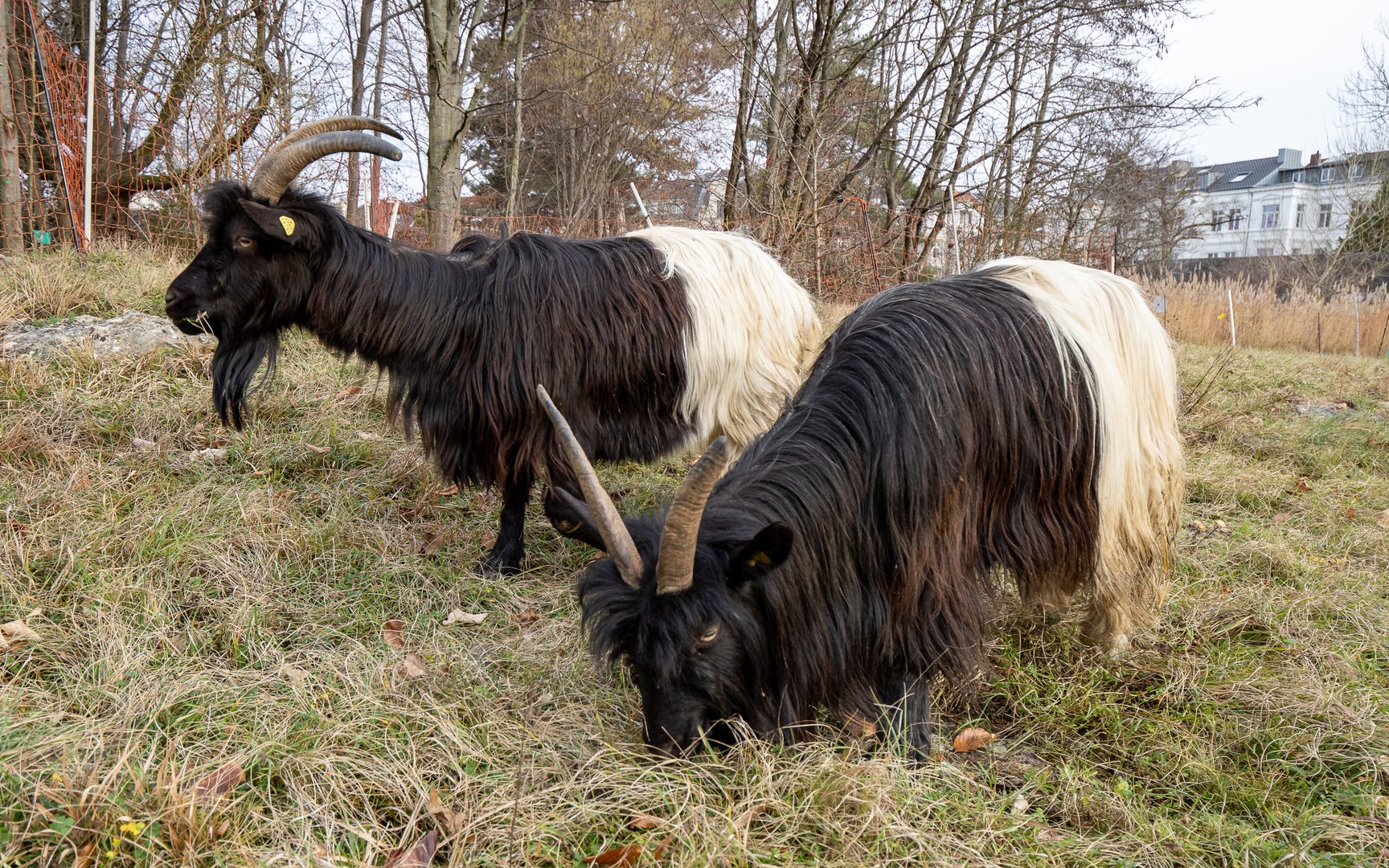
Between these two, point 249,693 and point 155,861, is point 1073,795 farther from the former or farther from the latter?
point 249,693

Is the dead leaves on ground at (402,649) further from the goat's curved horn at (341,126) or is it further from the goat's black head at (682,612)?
the goat's curved horn at (341,126)

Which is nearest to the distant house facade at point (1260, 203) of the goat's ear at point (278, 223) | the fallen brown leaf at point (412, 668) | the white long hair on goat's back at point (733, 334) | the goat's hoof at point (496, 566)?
the white long hair on goat's back at point (733, 334)

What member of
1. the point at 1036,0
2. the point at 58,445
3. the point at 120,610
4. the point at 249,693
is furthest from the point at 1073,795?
the point at 1036,0

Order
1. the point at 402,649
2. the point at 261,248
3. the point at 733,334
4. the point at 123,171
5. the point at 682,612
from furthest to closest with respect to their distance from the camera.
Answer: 1. the point at 123,171
2. the point at 733,334
3. the point at 261,248
4. the point at 402,649
5. the point at 682,612

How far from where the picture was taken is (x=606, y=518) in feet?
6.86

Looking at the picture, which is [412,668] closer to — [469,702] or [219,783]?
[469,702]

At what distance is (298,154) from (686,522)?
118 inches

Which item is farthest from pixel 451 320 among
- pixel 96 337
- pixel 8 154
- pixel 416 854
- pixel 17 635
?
pixel 8 154

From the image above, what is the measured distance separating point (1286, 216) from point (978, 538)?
64902mm

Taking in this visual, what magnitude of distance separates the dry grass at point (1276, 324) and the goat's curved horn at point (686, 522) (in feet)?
54.6

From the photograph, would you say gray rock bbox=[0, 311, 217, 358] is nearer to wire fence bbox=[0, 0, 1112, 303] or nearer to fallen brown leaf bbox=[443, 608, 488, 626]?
wire fence bbox=[0, 0, 1112, 303]

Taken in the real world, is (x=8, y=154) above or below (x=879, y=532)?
above

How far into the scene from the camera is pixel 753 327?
4.35 m

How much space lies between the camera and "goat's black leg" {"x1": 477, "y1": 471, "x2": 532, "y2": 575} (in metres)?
3.85
